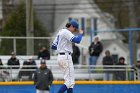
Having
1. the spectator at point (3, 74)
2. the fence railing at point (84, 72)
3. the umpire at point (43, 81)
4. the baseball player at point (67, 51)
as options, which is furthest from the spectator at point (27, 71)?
the baseball player at point (67, 51)

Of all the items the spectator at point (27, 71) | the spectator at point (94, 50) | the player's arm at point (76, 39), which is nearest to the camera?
the player's arm at point (76, 39)

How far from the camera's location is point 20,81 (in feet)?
61.8

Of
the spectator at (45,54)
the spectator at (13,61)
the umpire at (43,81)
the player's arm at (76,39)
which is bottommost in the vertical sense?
the umpire at (43,81)

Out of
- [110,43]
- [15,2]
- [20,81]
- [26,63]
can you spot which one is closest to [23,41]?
[26,63]

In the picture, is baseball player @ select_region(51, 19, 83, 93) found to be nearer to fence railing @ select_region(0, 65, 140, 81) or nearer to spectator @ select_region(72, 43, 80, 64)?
fence railing @ select_region(0, 65, 140, 81)

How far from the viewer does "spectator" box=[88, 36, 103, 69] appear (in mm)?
21938

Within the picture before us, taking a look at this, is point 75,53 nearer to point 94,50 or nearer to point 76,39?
point 94,50

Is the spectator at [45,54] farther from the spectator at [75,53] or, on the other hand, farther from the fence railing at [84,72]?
the spectator at [75,53]

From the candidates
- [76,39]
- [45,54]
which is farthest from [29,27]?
[76,39]

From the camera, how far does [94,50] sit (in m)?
22.0

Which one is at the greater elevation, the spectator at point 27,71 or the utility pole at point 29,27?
the utility pole at point 29,27

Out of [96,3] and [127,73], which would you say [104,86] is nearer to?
[127,73]

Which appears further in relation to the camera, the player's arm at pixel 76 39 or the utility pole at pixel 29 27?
the utility pole at pixel 29 27

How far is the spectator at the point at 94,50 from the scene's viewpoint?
21938mm
